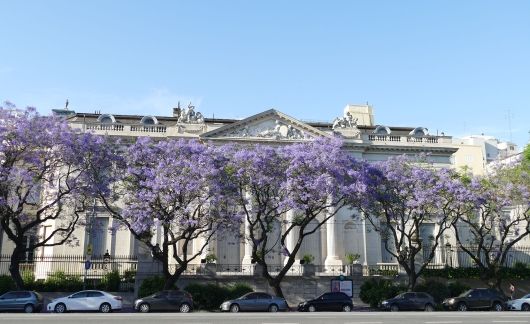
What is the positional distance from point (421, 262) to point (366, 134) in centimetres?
1650

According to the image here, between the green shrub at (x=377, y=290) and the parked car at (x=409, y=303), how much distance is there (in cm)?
248

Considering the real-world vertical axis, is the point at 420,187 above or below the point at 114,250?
above

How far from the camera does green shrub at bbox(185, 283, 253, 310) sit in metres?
29.0

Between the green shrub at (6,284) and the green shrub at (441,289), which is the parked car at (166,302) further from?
the green shrub at (441,289)

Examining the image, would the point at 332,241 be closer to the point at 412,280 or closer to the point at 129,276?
the point at 412,280

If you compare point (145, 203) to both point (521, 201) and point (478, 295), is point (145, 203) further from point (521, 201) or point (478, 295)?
point (521, 201)

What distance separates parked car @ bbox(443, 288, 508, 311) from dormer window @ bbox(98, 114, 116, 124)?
30.7m

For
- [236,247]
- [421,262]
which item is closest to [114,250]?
[236,247]

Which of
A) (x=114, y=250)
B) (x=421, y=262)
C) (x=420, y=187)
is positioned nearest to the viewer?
(x=420, y=187)

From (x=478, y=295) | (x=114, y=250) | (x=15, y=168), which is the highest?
(x=15, y=168)

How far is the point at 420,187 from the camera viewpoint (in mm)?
30688

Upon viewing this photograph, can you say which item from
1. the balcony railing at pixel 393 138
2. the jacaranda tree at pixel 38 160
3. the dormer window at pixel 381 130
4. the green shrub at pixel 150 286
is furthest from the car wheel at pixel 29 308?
the dormer window at pixel 381 130

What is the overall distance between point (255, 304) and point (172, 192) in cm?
737

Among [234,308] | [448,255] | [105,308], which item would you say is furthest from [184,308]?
[448,255]
